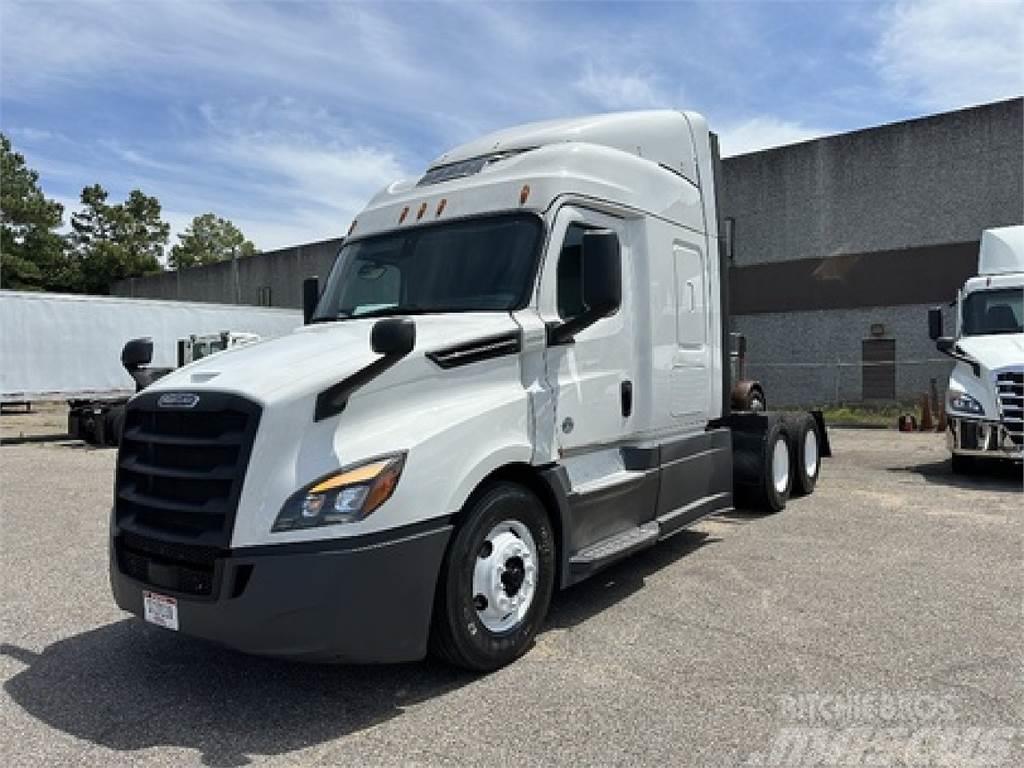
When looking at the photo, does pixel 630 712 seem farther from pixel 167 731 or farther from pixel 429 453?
pixel 167 731

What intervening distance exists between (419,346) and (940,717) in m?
2.99

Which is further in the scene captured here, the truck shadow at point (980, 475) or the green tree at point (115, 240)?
the green tree at point (115, 240)

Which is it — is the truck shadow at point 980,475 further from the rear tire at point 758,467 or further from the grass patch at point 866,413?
the grass patch at point 866,413

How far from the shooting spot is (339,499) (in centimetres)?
370

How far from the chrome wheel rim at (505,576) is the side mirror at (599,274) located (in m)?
1.20

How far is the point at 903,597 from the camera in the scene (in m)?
5.48

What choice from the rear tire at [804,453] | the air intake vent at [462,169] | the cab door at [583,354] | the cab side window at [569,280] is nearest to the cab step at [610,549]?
the cab door at [583,354]

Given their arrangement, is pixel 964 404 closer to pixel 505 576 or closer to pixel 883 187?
pixel 505 576

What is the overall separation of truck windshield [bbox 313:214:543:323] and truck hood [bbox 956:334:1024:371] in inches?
296

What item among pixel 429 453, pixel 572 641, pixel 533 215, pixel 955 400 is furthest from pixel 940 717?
pixel 955 400

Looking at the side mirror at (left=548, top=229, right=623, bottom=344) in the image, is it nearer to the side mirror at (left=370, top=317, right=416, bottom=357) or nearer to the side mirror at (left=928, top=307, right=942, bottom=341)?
the side mirror at (left=370, top=317, right=416, bottom=357)

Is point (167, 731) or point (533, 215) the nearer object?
point (167, 731)

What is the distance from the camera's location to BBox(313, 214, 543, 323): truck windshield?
193 inches

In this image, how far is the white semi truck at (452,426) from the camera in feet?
12.1
